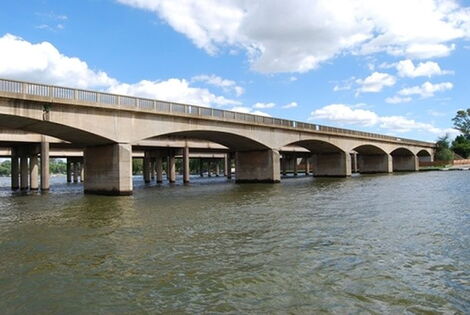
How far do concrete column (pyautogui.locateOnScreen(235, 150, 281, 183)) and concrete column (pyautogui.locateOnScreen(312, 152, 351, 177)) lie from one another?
1925 cm

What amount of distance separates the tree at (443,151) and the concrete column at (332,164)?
48.9 m

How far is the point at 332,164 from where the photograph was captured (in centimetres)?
6769

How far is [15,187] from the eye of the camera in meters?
53.4

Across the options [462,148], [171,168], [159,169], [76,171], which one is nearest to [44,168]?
[159,169]

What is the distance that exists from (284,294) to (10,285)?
5.28 m

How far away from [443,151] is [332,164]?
51240 millimetres

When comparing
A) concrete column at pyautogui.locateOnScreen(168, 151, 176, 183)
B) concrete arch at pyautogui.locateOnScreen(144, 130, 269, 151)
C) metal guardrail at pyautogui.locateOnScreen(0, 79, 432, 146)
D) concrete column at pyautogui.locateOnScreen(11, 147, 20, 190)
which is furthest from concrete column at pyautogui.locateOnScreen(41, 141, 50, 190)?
concrete column at pyautogui.locateOnScreen(168, 151, 176, 183)

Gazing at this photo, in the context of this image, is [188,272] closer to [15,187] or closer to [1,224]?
[1,224]

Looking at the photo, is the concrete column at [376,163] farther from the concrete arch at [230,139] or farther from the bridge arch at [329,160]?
the concrete arch at [230,139]

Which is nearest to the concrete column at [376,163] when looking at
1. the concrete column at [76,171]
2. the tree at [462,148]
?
the tree at [462,148]

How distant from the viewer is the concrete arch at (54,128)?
89.4ft

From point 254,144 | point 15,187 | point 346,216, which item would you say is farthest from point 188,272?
point 15,187

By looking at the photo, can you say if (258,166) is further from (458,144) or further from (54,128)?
(458,144)

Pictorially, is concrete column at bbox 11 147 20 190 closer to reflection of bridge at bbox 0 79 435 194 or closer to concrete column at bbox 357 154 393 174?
reflection of bridge at bbox 0 79 435 194
